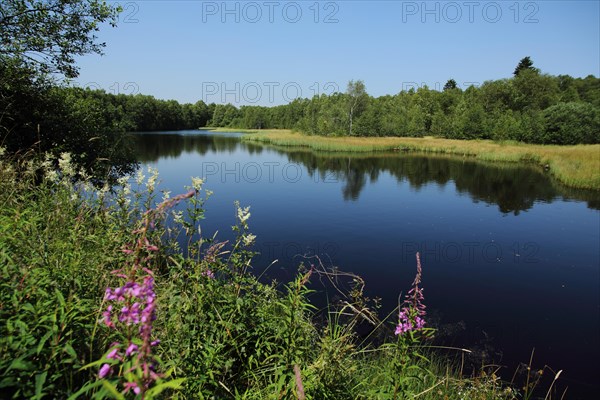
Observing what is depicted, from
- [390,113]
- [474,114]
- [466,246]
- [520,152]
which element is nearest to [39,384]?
[466,246]

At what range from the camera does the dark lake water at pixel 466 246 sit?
722cm

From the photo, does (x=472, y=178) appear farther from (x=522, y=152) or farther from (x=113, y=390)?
(x=113, y=390)

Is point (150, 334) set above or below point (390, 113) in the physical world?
below

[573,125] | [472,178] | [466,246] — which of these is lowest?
[466,246]

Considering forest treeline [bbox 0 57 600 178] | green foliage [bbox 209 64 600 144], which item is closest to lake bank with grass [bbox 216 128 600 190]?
green foliage [bbox 209 64 600 144]

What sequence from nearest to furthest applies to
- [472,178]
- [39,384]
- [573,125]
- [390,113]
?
[39,384] < [472,178] < [573,125] < [390,113]

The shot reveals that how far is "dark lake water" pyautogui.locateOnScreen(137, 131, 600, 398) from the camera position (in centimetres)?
722

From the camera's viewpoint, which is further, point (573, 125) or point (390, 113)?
point (390, 113)

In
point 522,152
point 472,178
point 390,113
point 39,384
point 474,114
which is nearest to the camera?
point 39,384

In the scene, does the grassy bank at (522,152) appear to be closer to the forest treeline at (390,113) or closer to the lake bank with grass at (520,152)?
the lake bank with grass at (520,152)

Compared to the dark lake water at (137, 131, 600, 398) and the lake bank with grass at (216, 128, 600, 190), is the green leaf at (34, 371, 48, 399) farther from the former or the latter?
the lake bank with grass at (216, 128, 600, 190)

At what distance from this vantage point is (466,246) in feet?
41.7

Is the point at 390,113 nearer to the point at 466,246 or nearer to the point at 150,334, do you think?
the point at 466,246

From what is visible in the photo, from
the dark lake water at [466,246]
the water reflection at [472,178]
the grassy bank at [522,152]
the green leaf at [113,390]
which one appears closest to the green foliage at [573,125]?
the grassy bank at [522,152]
